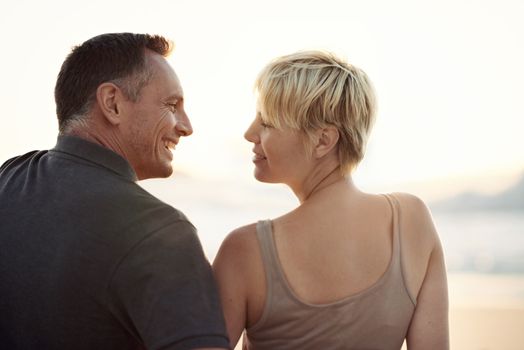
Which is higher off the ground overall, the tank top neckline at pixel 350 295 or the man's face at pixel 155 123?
the man's face at pixel 155 123

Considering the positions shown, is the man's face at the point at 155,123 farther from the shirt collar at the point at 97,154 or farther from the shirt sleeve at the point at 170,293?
the shirt sleeve at the point at 170,293

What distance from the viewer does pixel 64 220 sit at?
5.71 ft

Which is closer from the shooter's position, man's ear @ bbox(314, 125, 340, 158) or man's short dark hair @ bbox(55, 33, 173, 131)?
man's ear @ bbox(314, 125, 340, 158)

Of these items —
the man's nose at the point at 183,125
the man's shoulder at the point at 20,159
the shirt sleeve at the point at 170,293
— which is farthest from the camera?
the man's nose at the point at 183,125

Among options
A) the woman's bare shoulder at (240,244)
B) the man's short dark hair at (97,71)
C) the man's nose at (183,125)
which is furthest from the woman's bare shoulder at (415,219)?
the man's short dark hair at (97,71)

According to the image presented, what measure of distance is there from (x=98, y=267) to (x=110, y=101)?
55cm

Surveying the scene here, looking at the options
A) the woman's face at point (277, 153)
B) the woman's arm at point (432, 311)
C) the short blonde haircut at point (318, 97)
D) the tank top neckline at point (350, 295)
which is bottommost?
the woman's arm at point (432, 311)

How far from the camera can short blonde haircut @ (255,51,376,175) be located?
6.13 ft

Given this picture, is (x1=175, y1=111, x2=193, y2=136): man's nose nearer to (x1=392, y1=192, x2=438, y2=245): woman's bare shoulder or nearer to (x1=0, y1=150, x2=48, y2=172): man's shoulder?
(x1=0, y1=150, x2=48, y2=172): man's shoulder

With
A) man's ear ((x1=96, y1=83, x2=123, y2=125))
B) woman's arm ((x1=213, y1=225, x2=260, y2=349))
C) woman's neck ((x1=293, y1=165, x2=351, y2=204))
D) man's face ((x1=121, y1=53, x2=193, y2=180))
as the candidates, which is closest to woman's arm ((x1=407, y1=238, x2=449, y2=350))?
woman's neck ((x1=293, y1=165, x2=351, y2=204))

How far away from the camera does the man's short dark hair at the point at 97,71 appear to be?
2.05m

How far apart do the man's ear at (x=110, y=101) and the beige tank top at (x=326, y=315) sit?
1.71 feet

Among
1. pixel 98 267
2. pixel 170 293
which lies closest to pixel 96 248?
pixel 98 267

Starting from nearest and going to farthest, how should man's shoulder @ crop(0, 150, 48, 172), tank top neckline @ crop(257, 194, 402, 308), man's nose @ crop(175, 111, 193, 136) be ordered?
tank top neckline @ crop(257, 194, 402, 308), man's shoulder @ crop(0, 150, 48, 172), man's nose @ crop(175, 111, 193, 136)
